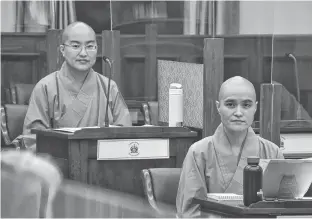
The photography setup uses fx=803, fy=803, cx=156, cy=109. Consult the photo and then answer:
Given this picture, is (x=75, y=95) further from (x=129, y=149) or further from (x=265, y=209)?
(x=265, y=209)

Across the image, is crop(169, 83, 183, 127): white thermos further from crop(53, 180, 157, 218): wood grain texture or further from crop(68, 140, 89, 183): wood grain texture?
crop(53, 180, 157, 218): wood grain texture

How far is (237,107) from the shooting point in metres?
2.95

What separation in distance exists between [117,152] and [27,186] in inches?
116

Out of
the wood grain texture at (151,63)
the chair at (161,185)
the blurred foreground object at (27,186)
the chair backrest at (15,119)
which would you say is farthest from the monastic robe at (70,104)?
the blurred foreground object at (27,186)

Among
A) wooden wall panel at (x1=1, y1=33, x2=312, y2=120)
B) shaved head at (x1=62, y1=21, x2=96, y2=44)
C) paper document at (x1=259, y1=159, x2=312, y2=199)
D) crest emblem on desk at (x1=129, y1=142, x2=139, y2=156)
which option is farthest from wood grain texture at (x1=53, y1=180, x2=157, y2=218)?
wooden wall panel at (x1=1, y1=33, x2=312, y2=120)

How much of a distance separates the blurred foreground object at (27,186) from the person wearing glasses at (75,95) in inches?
139

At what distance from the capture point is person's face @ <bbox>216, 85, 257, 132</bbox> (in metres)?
2.94

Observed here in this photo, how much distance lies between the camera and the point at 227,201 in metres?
2.42

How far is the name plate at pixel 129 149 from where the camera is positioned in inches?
151

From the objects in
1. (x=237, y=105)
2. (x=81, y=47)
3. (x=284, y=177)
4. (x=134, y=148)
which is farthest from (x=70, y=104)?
(x=284, y=177)

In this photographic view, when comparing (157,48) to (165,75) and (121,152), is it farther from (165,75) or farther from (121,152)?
(121,152)

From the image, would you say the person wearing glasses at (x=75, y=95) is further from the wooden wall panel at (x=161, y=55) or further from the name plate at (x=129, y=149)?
the wooden wall panel at (x=161, y=55)

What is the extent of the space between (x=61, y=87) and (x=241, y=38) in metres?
1.72

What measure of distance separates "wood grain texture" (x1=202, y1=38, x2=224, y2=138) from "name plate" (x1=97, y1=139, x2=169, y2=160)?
0.43 meters
